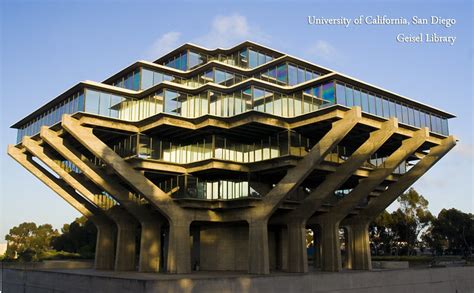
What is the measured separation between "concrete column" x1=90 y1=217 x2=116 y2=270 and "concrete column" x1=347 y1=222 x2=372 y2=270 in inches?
941

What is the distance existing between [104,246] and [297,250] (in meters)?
20.6

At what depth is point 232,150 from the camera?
136 ft

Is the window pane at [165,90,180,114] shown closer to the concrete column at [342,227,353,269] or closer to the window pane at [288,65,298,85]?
the window pane at [288,65,298,85]

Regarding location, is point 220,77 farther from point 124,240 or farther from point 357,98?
point 124,240

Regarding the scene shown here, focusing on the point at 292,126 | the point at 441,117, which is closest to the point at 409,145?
the point at 441,117

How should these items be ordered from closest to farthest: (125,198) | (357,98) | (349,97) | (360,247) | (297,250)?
(349,97) → (357,98) → (297,250) → (125,198) → (360,247)

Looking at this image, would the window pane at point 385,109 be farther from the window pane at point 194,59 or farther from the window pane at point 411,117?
the window pane at point 194,59

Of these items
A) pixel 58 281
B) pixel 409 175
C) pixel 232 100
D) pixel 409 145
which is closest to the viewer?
pixel 58 281

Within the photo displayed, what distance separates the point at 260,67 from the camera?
44.2 metres

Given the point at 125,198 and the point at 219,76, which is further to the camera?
the point at 219,76

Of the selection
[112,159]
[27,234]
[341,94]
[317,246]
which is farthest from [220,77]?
[27,234]

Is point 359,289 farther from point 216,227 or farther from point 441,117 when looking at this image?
point 441,117

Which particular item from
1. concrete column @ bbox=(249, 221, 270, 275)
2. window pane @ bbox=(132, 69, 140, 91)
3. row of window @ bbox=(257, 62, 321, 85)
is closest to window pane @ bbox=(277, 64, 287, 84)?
row of window @ bbox=(257, 62, 321, 85)

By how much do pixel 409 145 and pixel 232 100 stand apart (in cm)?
1615
